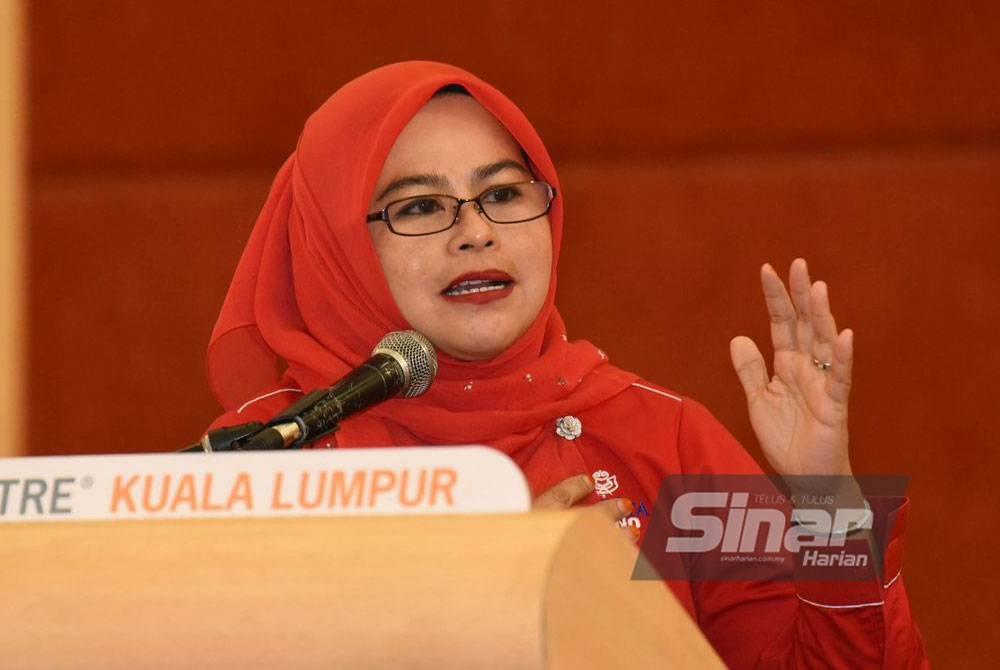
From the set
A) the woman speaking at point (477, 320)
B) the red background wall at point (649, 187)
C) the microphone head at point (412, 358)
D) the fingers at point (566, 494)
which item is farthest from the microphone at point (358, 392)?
the red background wall at point (649, 187)

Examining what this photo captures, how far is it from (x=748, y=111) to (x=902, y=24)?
0.28 metres

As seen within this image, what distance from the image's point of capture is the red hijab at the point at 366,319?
4.61 feet

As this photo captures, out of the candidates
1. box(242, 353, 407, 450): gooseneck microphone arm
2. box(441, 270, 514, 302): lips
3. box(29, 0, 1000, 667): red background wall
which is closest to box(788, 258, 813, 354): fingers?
box(441, 270, 514, 302): lips

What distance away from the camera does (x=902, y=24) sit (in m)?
2.10

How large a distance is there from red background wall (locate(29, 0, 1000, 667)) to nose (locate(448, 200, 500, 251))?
797 millimetres

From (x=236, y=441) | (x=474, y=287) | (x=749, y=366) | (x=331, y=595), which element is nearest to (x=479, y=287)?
(x=474, y=287)

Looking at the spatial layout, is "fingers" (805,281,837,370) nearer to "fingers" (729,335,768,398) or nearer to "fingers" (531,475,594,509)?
"fingers" (729,335,768,398)

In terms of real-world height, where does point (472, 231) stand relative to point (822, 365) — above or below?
above

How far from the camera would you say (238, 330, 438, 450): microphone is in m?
0.95

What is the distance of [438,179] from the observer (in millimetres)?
1418

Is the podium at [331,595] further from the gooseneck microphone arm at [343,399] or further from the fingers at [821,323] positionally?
the fingers at [821,323]

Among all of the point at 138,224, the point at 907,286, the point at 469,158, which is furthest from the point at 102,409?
the point at 907,286

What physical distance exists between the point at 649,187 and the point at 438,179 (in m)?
0.82

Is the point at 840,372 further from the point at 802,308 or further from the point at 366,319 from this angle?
the point at 366,319
